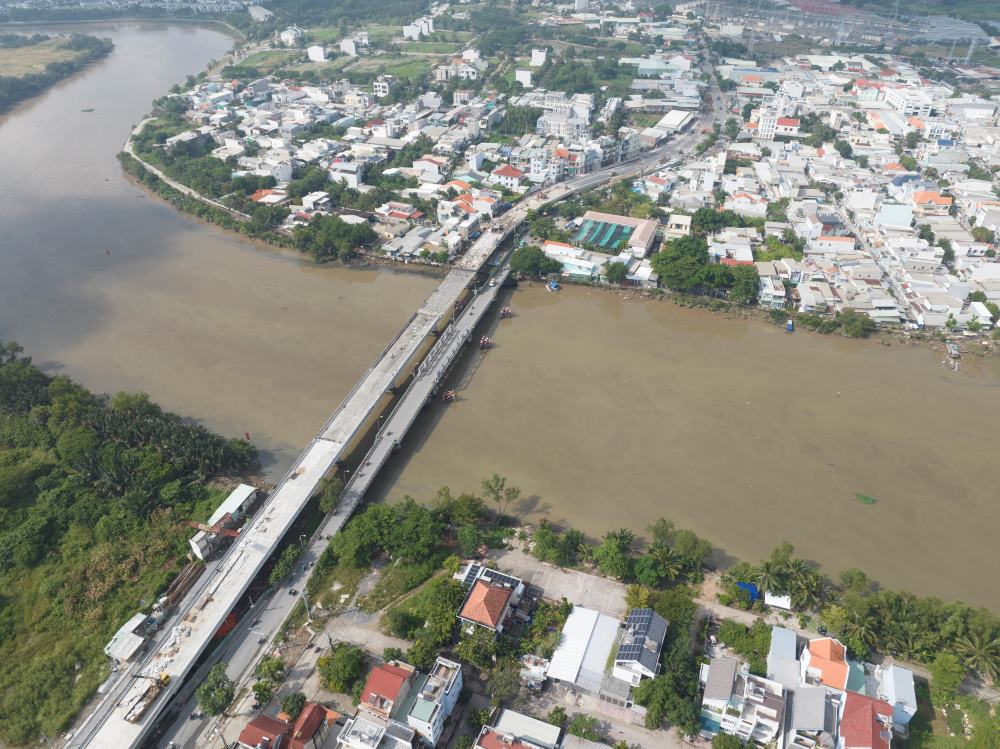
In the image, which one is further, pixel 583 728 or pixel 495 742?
pixel 583 728

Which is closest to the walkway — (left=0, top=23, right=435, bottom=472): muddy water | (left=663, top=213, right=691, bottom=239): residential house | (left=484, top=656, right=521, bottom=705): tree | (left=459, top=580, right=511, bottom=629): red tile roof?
(left=0, top=23, right=435, bottom=472): muddy water

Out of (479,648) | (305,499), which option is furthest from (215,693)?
(305,499)

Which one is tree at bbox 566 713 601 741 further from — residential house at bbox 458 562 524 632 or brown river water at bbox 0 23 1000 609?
brown river water at bbox 0 23 1000 609

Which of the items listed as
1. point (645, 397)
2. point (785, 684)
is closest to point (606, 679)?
point (785, 684)

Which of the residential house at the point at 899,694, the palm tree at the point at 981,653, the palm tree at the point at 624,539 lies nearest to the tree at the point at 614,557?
the palm tree at the point at 624,539

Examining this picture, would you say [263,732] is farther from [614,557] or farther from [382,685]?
[614,557]

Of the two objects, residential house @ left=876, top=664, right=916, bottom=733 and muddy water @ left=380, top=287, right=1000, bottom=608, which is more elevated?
residential house @ left=876, top=664, right=916, bottom=733

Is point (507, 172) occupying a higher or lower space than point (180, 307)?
higher
